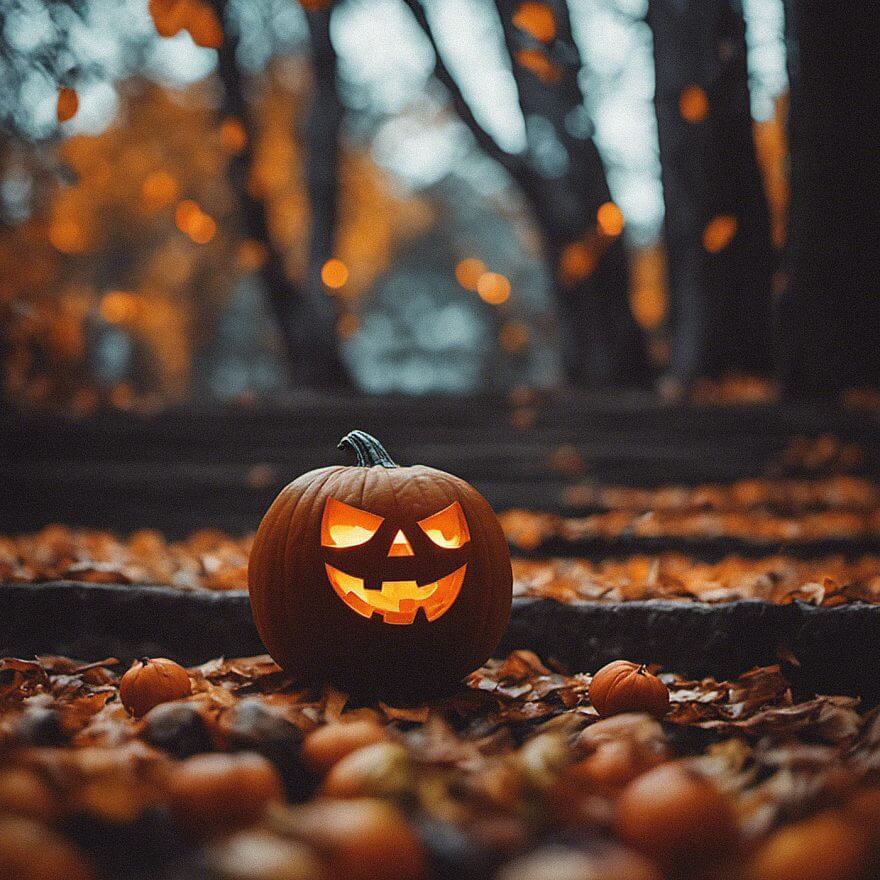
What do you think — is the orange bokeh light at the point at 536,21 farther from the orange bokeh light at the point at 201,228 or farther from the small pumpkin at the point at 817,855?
the small pumpkin at the point at 817,855

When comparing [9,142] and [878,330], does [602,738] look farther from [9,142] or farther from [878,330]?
[9,142]

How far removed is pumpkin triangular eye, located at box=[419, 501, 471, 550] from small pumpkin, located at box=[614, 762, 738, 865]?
977mm

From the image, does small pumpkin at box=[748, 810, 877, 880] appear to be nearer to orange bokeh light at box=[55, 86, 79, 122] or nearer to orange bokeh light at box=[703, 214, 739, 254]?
orange bokeh light at box=[55, 86, 79, 122]

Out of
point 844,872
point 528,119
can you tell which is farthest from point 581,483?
point 844,872

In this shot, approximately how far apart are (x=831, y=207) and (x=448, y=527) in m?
4.09

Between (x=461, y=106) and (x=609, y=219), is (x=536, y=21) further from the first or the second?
(x=609, y=219)

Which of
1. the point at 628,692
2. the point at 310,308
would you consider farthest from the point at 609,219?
the point at 628,692

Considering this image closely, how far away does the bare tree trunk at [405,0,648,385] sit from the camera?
622 cm

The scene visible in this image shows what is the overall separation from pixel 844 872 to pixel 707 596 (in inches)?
59.7

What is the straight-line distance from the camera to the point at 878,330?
17.3 ft

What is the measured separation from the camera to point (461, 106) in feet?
20.3

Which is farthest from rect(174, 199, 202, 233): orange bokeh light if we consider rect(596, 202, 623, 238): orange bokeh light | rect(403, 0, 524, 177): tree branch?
rect(596, 202, 623, 238): orange bokeh light

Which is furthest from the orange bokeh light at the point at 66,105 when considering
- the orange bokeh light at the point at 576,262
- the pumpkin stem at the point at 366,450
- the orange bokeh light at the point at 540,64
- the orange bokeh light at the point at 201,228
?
the orange bokeh light at the point at 576,262

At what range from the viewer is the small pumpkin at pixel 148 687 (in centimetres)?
188
